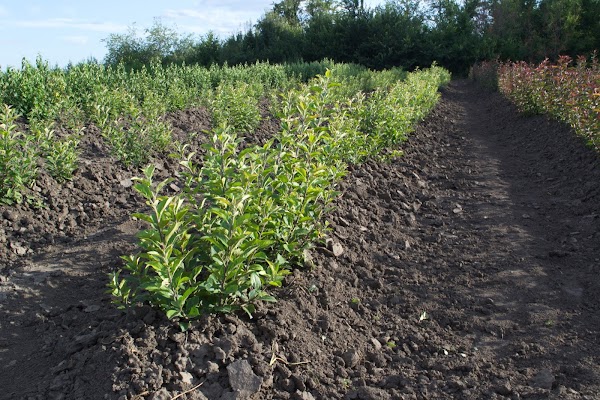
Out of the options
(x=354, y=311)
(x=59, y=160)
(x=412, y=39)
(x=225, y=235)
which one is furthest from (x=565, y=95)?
(x=412, y=39)

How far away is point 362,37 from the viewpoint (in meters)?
43.7

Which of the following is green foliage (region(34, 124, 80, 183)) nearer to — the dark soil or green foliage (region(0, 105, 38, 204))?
the dark soil

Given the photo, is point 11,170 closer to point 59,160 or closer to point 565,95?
point 59,160

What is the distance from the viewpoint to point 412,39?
140ft

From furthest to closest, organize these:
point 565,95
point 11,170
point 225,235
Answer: point 565,95 < point 11,170 < point 225,235

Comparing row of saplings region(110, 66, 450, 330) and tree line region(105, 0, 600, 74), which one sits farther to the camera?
tree line region(105, 0, 600, 74)

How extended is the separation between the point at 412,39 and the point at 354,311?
42.1 m

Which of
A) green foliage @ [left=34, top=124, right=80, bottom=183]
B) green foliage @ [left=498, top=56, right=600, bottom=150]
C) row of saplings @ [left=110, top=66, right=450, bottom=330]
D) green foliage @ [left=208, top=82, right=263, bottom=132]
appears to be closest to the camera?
row of saplings @ [left=110, top=66, right=450, bottom=330]

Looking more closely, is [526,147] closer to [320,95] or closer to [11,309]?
[320,95]

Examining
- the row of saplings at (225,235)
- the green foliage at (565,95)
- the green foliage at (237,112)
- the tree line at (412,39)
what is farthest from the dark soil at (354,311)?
the tree line at (412,39)

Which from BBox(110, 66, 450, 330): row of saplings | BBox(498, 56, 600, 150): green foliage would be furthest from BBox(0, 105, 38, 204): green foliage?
BBox(498, 56, 600, 150): green foliage

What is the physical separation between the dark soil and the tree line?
3497 centimetres

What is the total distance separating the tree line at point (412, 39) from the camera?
130ft

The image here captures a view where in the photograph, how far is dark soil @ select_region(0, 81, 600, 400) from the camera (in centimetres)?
291
